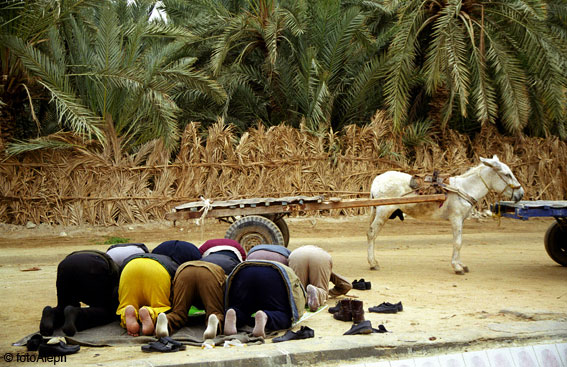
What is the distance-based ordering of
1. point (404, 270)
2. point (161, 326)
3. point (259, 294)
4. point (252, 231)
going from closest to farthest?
point (161, 326) < point (259, 294) < point (252, 231) < point (404, 270)

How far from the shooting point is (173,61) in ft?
67.1

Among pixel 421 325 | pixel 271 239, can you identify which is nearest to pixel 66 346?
pixel 421 325

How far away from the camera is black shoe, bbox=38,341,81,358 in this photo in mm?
5211

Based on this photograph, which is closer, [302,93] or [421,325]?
[421,325]

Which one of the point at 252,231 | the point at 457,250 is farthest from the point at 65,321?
the point at 457,250

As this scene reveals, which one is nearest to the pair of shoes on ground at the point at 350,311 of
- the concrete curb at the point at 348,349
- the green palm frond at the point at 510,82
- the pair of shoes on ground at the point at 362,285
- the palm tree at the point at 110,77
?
the concrete curb at the point at 348,349

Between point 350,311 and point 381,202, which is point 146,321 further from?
point 381,202

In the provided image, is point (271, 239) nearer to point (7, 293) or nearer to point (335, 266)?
point (335, 266)

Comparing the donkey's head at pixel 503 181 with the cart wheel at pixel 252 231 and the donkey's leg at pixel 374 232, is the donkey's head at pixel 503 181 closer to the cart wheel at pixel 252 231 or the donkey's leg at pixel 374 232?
the donkey's leg at pixel 374 232

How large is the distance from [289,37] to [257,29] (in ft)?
4.67

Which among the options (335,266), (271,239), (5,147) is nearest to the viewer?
(271,239)

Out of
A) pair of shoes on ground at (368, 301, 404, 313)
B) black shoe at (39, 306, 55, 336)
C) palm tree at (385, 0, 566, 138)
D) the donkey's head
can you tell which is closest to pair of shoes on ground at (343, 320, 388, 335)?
pair of shoes on ground at (368, 301, 404, 313)

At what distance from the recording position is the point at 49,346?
5.25 meters

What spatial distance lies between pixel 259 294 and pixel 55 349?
2.11m
